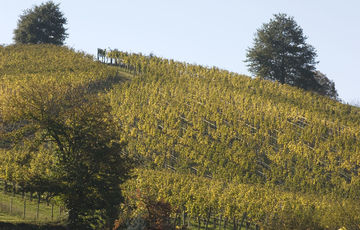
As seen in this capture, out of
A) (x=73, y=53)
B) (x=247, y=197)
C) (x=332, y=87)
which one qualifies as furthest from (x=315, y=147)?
(x=332, y=87)

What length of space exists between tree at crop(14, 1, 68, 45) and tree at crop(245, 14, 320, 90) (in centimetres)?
3274

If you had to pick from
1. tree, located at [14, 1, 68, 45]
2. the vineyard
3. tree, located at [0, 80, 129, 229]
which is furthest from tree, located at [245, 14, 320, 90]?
tree, located at [0, 80, 129, 229]

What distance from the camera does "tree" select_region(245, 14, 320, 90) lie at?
217 feet

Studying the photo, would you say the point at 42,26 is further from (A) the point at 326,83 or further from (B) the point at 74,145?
(B) the point at 74,145

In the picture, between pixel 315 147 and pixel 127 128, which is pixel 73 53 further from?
pixel 315 147

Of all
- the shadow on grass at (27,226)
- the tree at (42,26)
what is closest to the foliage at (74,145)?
the shadow on grass at (27,226)

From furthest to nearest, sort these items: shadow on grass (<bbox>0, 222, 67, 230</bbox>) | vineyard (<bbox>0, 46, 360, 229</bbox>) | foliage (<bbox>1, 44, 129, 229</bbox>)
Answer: vineyard (<bbox>0, 46, 360, 229</bbox>) < foliage (<bbox>1, 44, 129, 229</bbox>) < shadow on grass (<bbox>0, 222, 67, 230</bbox>)

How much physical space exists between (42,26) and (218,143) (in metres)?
47.4

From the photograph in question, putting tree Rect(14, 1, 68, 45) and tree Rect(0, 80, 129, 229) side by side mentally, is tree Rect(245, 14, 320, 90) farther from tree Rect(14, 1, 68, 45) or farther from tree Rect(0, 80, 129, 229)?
tree Rect(0, 80, 129, 229)

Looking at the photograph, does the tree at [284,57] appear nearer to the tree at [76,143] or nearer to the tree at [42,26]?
the tree at [42,26]

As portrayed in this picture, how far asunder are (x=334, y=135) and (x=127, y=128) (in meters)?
19.1

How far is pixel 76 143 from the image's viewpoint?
2445 centimetres

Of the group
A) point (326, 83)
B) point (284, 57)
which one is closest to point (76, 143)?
point (284, 57)

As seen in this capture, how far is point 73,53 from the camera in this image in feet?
216
